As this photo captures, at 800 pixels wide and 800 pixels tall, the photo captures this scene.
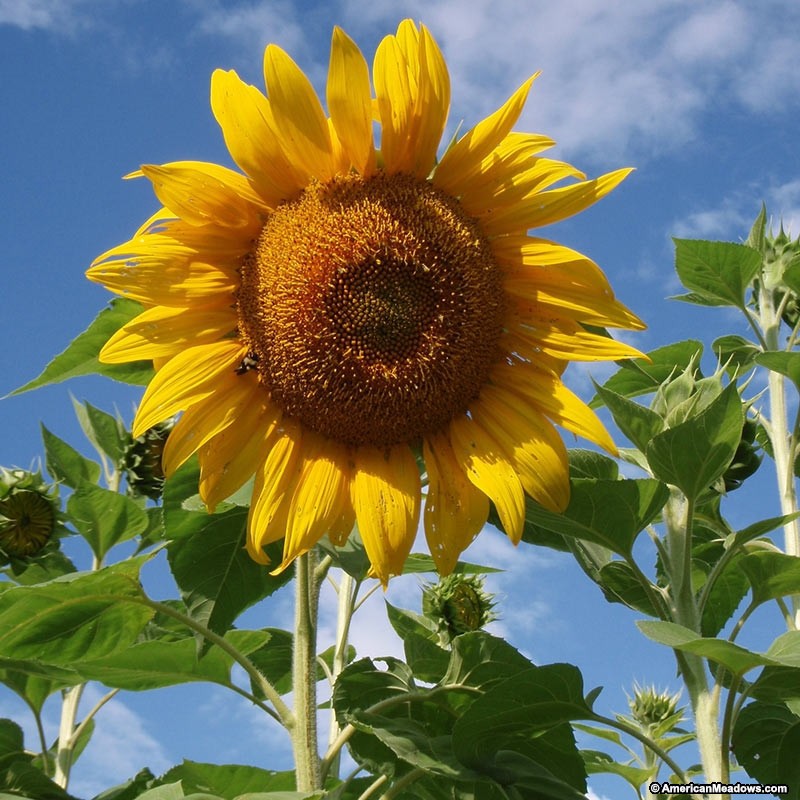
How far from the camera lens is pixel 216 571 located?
2590 millimetres

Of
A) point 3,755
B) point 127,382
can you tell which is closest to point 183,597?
point 127,382

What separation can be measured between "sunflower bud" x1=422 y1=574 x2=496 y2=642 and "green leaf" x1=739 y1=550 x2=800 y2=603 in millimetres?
1469

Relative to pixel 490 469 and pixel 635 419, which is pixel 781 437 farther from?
pixel 490 469

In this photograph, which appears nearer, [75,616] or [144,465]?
[75,616]

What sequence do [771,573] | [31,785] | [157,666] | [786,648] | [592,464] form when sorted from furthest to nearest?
[31,785] → [157,666] → [771,573] → [592,464] → [786,648]

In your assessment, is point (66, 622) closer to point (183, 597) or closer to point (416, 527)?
point (183, 597)

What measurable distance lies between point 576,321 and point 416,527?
59 cm

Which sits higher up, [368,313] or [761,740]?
[368,313]

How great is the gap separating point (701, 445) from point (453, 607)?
1814 mm

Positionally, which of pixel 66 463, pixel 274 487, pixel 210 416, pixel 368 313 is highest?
pixel 66 463

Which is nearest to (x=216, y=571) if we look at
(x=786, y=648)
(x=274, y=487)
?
Answer: (x=274, y=487)

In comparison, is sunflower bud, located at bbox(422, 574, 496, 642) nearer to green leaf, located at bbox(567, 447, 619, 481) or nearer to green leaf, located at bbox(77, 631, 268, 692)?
green leaf, located at bbox(77, 631, 268, 692)

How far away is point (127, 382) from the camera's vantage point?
101 inches

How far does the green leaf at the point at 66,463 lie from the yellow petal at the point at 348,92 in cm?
214
